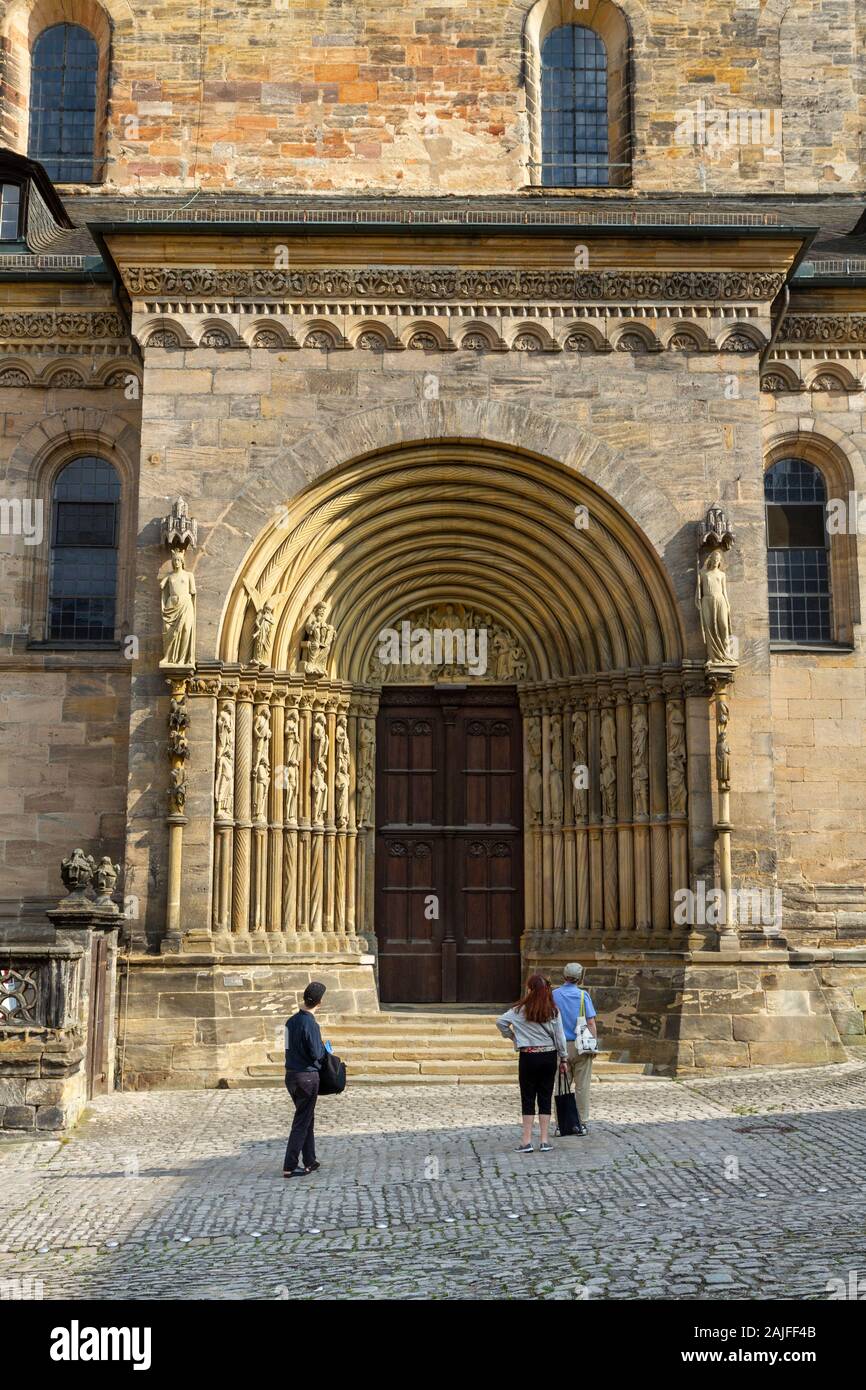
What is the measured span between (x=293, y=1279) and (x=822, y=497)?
558 inches

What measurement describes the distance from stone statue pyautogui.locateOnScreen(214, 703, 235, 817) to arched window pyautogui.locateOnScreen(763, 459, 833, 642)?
7.06m

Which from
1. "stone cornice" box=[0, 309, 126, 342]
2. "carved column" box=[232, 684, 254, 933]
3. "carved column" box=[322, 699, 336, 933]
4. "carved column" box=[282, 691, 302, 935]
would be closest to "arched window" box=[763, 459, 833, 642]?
"carved column" box=[322, 699, 336, 933]

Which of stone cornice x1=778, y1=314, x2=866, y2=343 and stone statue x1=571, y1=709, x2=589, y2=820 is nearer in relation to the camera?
stone statue x1=571, y1=709, x2=589, y2=820

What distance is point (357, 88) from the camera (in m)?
21.0

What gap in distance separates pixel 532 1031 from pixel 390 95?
14210 mm

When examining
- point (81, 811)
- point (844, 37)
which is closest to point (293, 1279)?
point (81, 811)

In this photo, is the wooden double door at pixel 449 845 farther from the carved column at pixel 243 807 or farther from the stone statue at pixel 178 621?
the stone statue at pixel 178 621

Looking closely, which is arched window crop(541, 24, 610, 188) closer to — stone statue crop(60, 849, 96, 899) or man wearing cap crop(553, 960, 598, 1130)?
stone statue crop(60, 849, 96, 899)

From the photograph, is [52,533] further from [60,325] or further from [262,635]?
[262,635]

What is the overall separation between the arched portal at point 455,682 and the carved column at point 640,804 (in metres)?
0.02

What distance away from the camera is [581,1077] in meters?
12.8

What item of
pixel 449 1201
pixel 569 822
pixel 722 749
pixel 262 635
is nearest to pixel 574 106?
pixel 262 635

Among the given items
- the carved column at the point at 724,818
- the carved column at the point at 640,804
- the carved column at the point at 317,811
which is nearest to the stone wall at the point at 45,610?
the carved column at the point at 317,811

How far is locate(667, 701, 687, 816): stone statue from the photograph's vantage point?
16.9 meters
